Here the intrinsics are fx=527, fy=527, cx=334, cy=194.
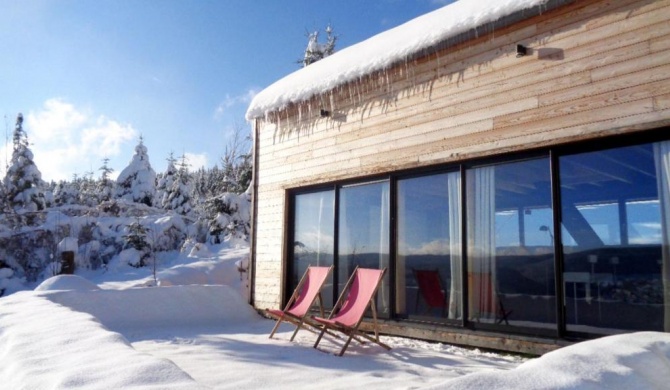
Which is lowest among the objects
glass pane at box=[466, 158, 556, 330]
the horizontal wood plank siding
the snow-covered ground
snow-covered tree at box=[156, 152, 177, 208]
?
the snow-covered ground

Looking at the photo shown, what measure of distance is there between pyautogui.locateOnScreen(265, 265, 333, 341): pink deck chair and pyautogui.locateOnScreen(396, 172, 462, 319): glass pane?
0.82m

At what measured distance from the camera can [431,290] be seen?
5098 millimetres

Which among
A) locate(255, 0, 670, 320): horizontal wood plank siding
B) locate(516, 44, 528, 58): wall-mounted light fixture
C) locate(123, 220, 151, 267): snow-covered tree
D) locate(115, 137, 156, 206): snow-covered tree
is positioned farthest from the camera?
locate(115, 137, 156, 206): snow-covered tree

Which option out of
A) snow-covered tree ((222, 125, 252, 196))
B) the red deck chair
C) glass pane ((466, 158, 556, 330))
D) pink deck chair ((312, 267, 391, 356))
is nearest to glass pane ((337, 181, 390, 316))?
the red deck chair

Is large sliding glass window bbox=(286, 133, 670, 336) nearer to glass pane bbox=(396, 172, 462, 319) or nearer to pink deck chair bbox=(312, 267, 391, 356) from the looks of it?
glass pane bbox=(396, 172, 462, 319)

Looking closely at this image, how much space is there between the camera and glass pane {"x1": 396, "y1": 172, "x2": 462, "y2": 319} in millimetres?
4883

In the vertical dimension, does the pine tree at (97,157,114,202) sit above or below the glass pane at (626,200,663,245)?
above

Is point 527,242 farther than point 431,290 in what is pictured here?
No

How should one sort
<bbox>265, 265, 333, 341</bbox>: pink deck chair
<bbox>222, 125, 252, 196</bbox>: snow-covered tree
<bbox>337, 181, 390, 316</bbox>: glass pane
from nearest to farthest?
1. <bbox>265, 265, 333, 341</bbox>: pink deck chair
2. <bbox>337, 181, 390, 316</bbox>: glass pane
3. <bbox>222, 125, 252, 196</bbox>: snow-covered tree

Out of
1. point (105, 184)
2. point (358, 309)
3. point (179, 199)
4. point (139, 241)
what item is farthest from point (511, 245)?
point (105, 184)

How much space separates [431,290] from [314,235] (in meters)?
2.01

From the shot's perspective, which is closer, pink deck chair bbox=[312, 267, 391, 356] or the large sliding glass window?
the large sliding glass window

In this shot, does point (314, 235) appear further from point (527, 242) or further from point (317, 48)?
point (317, 48)

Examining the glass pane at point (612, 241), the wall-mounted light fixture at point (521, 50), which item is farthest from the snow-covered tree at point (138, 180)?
the glass pane at point (612, 241)
